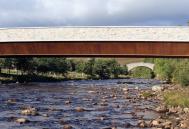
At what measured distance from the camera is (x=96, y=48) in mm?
56438

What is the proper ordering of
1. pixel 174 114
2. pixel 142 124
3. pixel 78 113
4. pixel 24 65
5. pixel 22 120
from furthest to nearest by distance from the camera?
1. pixel 24 65
2. pixel 78 113
3. pixel 174 114
4. pixel 22 120
5. pixel 142 124

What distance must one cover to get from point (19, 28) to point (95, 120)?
2276cm

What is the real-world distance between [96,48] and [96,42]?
2.26 feet

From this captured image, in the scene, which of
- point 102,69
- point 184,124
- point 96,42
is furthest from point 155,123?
point 102,69

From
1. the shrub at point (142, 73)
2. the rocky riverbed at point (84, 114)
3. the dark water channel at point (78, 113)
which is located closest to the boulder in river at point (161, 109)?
the rocky riverbed at point (84, 114)

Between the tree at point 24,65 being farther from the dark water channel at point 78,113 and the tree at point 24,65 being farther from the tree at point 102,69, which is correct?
the dark water channel at point 78,113

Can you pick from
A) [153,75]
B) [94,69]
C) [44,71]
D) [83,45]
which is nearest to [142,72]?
[153,75]

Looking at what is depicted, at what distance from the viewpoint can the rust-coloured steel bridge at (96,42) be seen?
181ft

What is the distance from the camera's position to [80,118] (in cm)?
4016

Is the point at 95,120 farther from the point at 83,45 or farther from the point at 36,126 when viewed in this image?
the point at 83,45

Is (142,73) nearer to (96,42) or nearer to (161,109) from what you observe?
(96,42)

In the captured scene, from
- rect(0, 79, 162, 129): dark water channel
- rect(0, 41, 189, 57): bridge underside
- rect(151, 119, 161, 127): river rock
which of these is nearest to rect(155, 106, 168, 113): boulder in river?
rect(0, 79, 162, 129): dark water channel

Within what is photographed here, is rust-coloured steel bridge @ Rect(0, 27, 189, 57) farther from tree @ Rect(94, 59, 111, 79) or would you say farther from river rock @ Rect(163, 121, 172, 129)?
tree @ Rect(94, 59, 111, 79)

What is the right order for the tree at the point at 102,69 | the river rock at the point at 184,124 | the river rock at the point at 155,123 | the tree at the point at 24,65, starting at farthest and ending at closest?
the tree at the point at 102,69 < the tree at the point at 24,65 < the river rock at the point at 155,123 < the river rock at the point at 184,124
